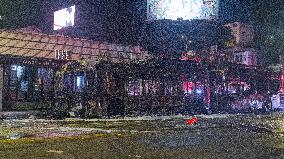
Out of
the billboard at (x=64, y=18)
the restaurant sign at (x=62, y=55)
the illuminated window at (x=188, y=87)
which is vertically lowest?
the illuminated window at (x=188, y=87)

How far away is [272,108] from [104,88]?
1618 cm

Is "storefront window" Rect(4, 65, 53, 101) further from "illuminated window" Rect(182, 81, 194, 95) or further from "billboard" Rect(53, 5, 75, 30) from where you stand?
"billboard" Rect(53, 5, 75, 30)

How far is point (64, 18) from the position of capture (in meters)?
37.0

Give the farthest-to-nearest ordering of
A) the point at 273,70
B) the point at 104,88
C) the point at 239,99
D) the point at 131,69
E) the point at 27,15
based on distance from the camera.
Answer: the point at 27,15 → the point at 273,70 → the point at 239,99 → the point at 131,69 → the point at 104,88

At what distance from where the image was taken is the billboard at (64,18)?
1428 inches

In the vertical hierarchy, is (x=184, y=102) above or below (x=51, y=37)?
below

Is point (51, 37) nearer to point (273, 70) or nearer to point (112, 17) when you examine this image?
point (112, 17)

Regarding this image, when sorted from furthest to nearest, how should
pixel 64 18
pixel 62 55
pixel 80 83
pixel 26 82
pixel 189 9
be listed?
pixel 64 18 < pixel 189 9 < pixel 62 55 < pixel 26 82 < pixel 80 83

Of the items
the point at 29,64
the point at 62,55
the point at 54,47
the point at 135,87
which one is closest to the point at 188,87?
the point at 135,87

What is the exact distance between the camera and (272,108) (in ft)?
101

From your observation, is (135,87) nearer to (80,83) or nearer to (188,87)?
(80,83)

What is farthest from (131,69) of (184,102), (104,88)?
(184,102)

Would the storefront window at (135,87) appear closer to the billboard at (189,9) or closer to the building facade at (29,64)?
the building facade at (29,64)

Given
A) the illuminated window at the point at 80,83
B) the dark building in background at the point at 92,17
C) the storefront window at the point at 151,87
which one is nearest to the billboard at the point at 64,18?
the dark building in background at the point at 92,17
